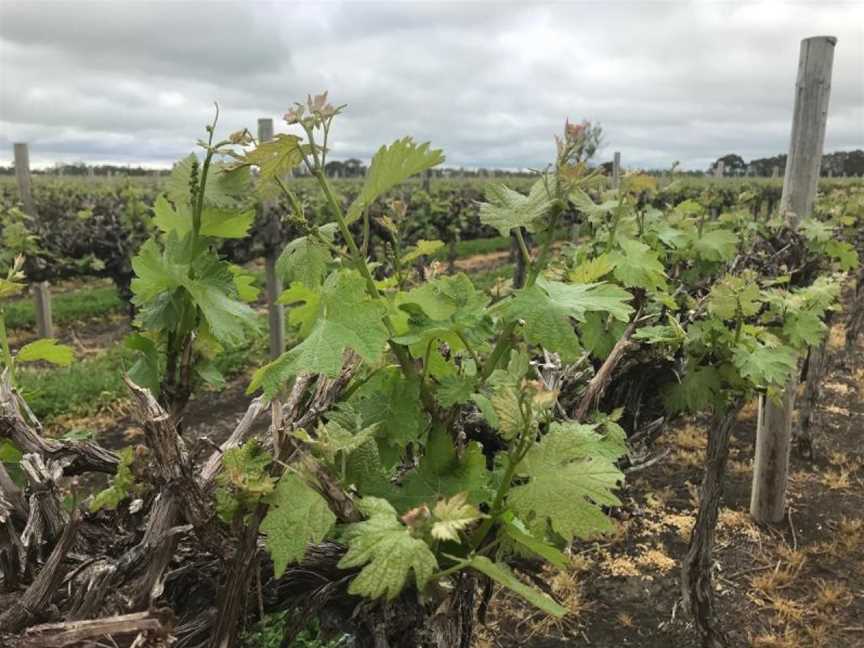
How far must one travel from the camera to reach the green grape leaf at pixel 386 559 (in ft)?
2.50

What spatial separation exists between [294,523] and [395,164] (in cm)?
53

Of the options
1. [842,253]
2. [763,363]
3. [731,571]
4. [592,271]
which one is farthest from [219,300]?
[842,253]

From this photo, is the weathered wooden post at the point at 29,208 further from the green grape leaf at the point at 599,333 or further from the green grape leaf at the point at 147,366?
the green grape leaf at the point at 147,366

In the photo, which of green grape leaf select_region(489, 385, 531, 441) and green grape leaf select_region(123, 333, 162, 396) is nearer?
green grape leaf select_region(489, 385, 531, 441)

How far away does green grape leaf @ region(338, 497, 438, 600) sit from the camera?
76 cm

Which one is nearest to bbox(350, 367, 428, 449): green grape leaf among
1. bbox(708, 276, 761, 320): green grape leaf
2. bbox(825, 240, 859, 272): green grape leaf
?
bbox(708, 276, 761, 320): green grape leaf

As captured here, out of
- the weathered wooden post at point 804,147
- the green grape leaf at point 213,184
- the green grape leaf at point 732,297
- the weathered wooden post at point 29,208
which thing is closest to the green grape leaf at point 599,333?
the green grape leaf at point 732,297

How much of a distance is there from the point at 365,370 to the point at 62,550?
0.51 m

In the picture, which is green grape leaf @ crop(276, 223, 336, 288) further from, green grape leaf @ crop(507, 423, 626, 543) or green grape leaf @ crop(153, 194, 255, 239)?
green grape leaf @ crop(507, 423, 626, 543)

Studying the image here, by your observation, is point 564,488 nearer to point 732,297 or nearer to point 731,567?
point 732,297

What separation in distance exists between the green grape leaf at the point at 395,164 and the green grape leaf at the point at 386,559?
0.48m

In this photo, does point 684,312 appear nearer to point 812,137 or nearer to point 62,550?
point 812,137

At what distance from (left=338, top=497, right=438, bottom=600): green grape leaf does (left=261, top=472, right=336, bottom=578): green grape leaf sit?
0.07m

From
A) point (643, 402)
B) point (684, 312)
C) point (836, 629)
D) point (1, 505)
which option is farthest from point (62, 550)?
point (836, 629)
